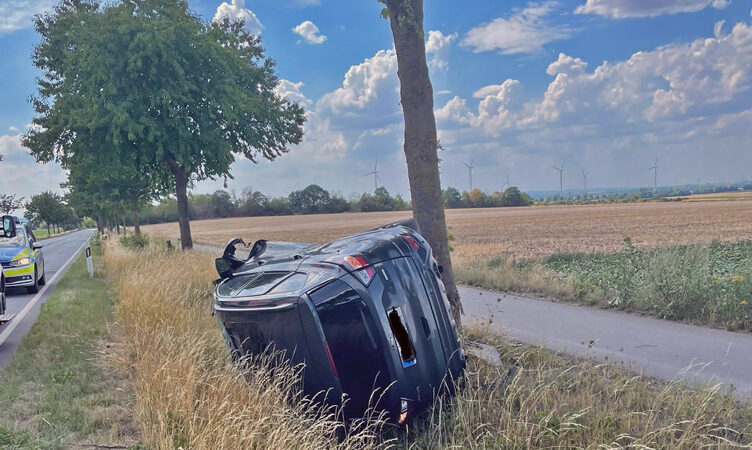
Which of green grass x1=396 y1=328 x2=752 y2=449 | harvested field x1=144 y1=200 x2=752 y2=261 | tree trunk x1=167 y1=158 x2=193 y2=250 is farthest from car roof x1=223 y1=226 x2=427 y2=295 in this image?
tree trunk x1=167 y1=158 x2=193 y2=250

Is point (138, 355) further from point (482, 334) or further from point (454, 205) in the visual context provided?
point (454, 205)

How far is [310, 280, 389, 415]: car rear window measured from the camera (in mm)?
3141

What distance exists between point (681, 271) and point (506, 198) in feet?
274

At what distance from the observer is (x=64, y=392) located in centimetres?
482

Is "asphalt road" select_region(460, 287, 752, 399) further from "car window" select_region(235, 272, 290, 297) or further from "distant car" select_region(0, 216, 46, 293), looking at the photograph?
"distant car" select_region(0, 216, 46, 293)

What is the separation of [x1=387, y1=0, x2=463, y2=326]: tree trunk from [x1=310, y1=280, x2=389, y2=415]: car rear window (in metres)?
2.59

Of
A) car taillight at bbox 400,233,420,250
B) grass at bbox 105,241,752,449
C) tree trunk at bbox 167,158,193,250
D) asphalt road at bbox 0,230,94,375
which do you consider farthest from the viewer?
tree trunk at bbox 167,158,193,250

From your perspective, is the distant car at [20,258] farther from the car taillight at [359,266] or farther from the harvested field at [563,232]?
the car taillight at [359,266]


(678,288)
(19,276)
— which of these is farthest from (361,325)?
(19,276)

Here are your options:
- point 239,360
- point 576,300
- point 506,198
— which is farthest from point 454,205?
point 239,360

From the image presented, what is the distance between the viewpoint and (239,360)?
3.80 meters

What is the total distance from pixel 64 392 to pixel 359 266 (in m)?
3.43

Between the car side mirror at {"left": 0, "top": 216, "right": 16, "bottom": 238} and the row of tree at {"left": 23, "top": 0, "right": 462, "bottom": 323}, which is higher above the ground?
the row of tree at {"left": 23, "top": 0, "right": 462, "bottom": 323}

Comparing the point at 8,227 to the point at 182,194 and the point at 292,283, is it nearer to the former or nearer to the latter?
the point at 182,194
